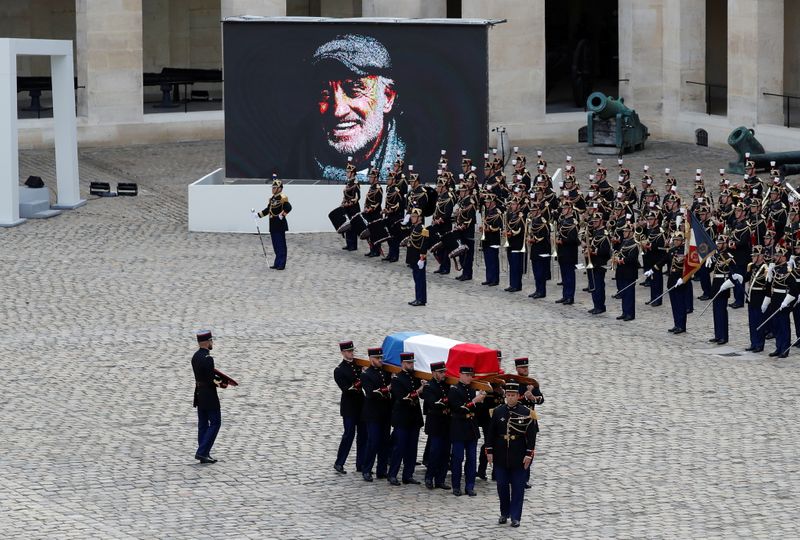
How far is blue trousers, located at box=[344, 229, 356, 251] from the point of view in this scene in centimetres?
2647

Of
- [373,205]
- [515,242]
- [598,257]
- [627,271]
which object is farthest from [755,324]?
[373,205]

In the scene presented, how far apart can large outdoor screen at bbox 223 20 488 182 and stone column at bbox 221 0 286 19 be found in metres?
8.74

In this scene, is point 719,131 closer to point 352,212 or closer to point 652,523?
point 352,212

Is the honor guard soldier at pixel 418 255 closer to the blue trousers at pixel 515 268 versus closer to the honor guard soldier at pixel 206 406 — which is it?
the blue trousers at pixel 515 268

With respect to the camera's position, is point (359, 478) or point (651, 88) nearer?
point (359, 478)

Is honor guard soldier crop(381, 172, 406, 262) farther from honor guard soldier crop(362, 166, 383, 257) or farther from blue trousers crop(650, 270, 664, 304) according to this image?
blue trousers crop(650, 270, 664, 304)

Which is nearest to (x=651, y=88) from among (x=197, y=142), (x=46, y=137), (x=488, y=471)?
(x=197, y=142)

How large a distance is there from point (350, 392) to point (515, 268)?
8999 mm

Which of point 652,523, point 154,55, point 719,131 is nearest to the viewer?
point 652,523

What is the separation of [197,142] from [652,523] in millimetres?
26064

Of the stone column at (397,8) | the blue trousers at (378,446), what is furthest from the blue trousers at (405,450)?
the stone column at (397,8)

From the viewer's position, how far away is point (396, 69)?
93.5 feet

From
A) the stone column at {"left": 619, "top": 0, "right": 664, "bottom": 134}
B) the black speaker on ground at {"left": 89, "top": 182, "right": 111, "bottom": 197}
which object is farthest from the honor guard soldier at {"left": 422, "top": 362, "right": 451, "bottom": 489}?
the stone column at {"left": 619, "top": 0, "right": 664, "bottom": 134}

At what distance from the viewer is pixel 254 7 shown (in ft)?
123
